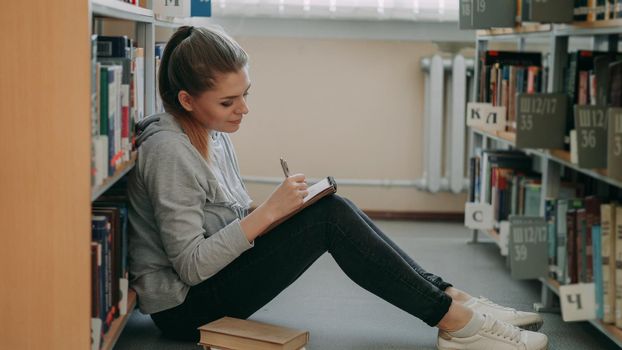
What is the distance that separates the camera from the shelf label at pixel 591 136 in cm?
208

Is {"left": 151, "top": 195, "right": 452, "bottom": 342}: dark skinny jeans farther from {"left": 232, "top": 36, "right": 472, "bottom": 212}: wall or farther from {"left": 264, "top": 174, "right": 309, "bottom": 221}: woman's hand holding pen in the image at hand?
{"left": 232, "top": 36, "right": 472, "bottom": 212}: wall

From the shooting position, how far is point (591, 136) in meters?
2.09

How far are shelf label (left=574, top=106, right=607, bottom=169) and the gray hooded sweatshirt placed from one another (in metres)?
0.81

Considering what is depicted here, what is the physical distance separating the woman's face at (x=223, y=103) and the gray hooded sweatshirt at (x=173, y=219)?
77 millimetres

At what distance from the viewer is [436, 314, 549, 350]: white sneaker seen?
7.23ft

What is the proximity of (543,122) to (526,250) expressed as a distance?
1.17 ft

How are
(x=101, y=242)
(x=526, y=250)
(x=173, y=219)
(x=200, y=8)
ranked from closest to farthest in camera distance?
(x=101, y=242)
(x=173, y=219)
(x=526, y=250)
(x=200, y=8)

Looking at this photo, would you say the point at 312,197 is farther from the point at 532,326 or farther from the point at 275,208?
the point at 532,326

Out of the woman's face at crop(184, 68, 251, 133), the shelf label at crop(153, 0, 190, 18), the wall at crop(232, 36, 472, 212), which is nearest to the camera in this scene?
the woman's face at crop(184, 68, 251, 133)

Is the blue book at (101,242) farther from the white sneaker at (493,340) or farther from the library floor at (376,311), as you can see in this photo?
the white sneaker at (493,340)

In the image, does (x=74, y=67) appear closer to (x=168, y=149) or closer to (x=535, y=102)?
→ (x=168, y=149)

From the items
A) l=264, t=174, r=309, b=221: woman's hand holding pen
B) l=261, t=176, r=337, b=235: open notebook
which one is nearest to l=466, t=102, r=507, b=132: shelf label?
l=261, t=176, r=337, b=235: open notebook

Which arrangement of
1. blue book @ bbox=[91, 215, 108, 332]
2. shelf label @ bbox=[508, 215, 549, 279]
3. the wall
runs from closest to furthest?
blue book @ bbox=[91, 215, 108, 332]
shelf label @ bbox=[508, 215, 549, 279]
the wall

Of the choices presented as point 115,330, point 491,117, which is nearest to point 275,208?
point 115,330
